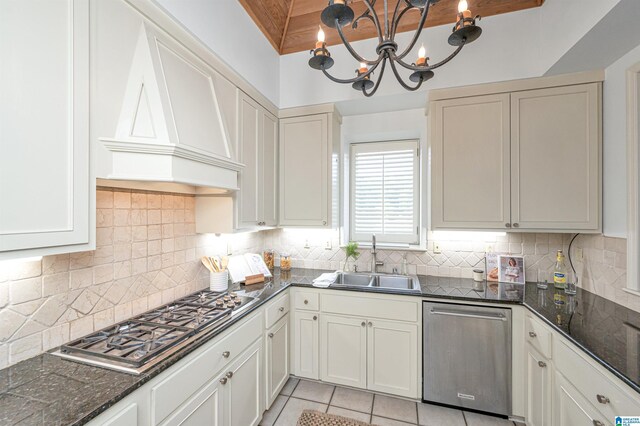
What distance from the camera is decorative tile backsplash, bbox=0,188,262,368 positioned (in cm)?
114

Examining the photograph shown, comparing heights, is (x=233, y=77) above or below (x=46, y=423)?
above

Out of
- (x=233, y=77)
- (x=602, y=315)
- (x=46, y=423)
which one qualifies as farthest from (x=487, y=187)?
(x=46, y=423)

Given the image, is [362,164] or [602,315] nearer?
[602,315]

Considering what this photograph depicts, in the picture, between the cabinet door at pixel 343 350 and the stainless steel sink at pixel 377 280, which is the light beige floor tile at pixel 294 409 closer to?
the cabinet door at pixel 343 350

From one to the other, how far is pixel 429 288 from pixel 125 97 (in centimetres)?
237

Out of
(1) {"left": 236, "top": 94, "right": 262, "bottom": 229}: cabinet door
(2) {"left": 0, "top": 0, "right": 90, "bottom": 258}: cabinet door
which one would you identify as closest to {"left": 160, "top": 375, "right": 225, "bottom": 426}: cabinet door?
(2) {"left": 0, "top": 0, "right": 90, "bottom": 258}: cabinet door

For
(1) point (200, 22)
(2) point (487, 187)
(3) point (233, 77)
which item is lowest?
(2) point (487, 187)


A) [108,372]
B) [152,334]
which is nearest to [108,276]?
[152,334]

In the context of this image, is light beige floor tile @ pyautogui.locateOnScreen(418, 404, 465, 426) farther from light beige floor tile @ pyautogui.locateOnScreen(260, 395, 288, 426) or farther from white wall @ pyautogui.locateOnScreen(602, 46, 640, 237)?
white wall @ pyautogui.locateOnScreen(602, 46, 640, 237)

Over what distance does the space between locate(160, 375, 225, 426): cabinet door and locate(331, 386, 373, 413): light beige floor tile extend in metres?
1.04

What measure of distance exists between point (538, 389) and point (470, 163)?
1.65 m

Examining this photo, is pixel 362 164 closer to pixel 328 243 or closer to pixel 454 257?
pixel 328 243

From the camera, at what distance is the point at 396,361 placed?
7.13 feet

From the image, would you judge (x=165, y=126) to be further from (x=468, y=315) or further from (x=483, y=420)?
(x=483, y=420)
